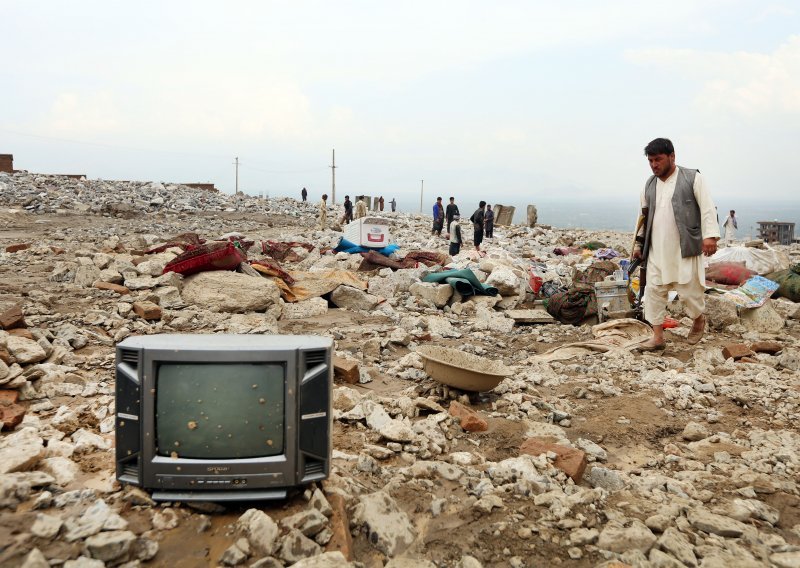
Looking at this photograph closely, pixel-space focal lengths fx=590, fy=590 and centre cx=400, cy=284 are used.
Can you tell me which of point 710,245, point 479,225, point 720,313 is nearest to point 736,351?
point 710,245

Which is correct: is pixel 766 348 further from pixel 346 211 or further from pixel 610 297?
pixel 346 211

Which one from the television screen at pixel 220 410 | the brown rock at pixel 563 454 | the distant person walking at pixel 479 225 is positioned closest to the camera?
the television screen at pixel 220 410

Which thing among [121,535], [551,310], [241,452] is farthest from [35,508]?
[551,310]

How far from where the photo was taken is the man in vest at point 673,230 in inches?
173

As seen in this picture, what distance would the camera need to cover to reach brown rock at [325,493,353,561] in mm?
1967

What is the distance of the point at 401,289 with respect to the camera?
784 cm

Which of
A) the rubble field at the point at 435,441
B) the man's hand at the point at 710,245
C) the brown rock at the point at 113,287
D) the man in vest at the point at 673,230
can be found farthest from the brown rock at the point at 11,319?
the man's hand at the point at 710,245

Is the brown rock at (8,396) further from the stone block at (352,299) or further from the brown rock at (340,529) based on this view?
the stone block at (352,299)

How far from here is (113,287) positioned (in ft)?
21.5

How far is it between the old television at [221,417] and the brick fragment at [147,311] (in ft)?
12.5

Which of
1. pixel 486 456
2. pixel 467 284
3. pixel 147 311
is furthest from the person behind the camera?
pixel 467 284

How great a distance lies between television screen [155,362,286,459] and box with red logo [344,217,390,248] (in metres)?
8.49

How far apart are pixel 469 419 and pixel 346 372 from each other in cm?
107

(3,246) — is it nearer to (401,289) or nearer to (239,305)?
(239,305)
